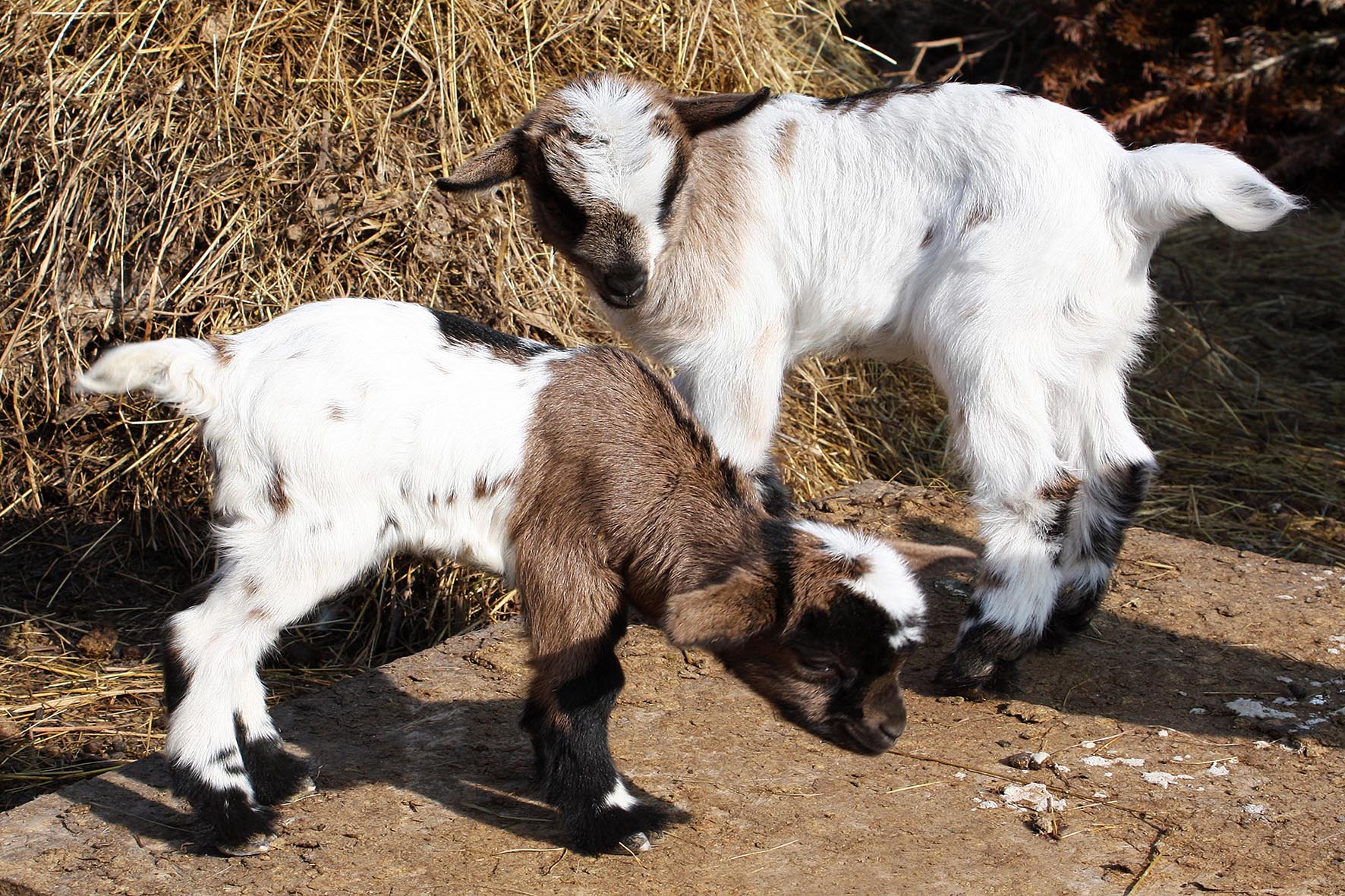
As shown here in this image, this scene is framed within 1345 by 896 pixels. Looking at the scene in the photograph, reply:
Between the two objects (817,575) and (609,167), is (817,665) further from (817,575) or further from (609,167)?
(609,167)

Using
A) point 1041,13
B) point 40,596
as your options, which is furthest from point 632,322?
point 1041,13

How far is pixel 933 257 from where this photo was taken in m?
4.17

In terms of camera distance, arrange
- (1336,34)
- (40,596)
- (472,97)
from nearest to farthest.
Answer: (40,596) → (472,97) → (1336,34)

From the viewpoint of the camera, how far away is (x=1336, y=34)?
8469 mm

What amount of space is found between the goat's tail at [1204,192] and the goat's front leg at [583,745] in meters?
2.06

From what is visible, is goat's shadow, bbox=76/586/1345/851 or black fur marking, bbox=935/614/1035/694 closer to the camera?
goat's shadow, bbox=76/586/1345/851

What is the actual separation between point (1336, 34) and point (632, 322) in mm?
6358

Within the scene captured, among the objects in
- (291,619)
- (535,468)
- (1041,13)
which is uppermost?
(1041,13)

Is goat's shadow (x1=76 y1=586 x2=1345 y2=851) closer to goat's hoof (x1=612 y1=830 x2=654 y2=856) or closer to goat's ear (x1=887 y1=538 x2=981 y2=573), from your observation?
goat's hoof (x1=612 y1=830 x2=654 y2=856)

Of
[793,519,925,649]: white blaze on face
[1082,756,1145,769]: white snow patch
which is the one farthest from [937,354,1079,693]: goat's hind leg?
[793,519,925,649]: white blaze on face

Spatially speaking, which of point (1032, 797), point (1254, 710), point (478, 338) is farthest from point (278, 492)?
point (1254, 710)

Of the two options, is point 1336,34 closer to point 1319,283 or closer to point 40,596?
point 1319,283

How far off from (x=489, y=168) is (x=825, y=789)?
2.18 m

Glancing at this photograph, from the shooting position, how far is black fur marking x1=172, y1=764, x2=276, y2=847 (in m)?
3.20
